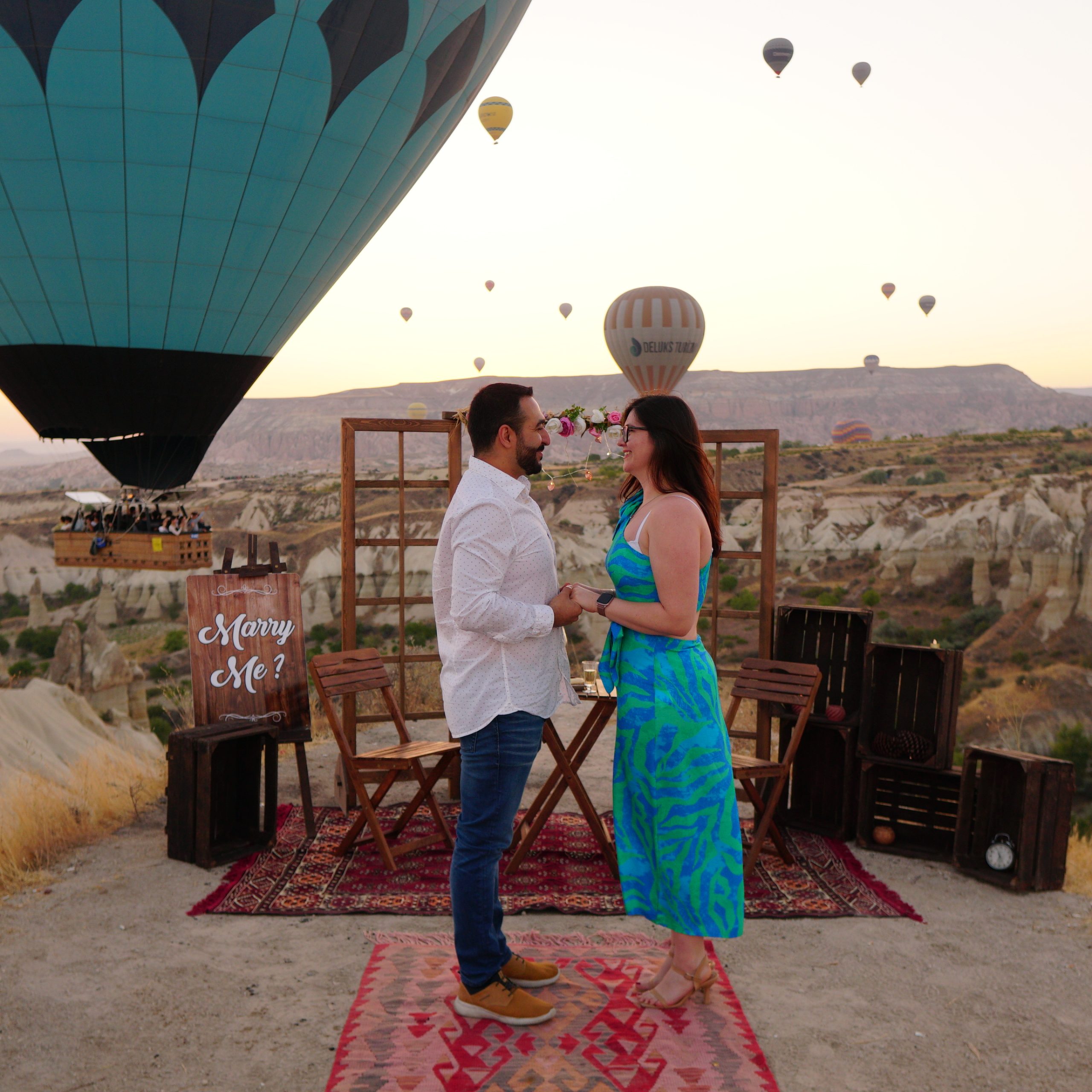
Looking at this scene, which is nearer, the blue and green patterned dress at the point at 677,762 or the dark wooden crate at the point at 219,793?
the blue and green patterned dress at the point at 677,762

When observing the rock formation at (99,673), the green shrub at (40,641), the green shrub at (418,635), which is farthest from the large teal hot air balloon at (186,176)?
the green shrub at (40,641)

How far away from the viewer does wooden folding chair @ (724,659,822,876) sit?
14.3ft

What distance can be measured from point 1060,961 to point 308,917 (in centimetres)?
294

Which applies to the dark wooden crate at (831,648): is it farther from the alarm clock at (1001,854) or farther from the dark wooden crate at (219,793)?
the dark wooden crate at (219,793)

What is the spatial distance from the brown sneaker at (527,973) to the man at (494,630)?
1.17 feet

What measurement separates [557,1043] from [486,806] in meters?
0.79

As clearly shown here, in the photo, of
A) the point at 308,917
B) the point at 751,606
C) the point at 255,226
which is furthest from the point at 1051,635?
the point at 308,917

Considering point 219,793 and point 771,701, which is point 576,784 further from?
point 219,793

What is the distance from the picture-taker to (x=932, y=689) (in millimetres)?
4809

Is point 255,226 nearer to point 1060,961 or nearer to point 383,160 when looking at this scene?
point 383,160

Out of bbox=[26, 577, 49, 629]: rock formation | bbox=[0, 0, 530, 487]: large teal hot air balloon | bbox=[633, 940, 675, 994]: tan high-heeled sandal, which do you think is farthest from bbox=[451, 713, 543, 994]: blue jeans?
bbox=[26, 577, 49, 629]: rock formation

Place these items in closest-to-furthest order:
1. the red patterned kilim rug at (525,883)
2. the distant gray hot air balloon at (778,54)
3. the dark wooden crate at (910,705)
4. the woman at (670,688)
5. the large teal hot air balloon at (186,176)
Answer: the woman at (670,688) < the red patterned kilim rug at (525,883) < the dark wooden crate at (910,705) < the large teal hot air balloon at (186,176) < the distant gray hot air balloon at (778,54)

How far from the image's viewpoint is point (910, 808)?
4.84 m

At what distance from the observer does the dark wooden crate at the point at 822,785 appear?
16.2 feet
